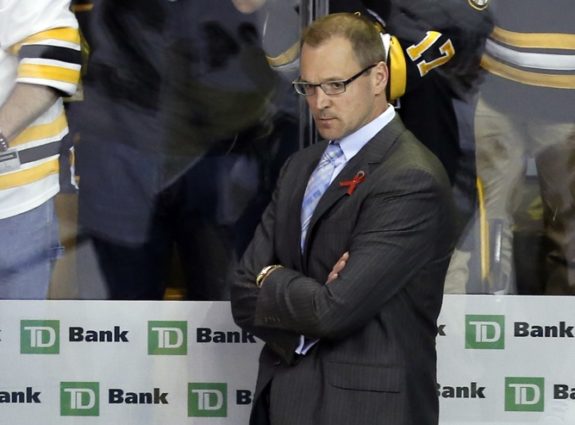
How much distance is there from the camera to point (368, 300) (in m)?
2.98

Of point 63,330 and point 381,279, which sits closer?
point 381,279

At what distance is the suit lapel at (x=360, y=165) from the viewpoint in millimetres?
3125

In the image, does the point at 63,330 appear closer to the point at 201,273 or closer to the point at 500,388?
the point at 201,273

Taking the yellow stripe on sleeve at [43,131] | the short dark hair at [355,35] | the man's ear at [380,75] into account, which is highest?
the short dark hair at [355,35]

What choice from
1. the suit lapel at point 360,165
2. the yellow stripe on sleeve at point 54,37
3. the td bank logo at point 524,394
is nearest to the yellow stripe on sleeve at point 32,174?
the yellow stripe on sleeve at point 54,37

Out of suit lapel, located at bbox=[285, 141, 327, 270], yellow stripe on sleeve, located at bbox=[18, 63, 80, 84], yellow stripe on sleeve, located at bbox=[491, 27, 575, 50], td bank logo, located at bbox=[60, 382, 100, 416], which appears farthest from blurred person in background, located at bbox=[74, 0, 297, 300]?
yellow stripe on sleeve, located at bbox=[491, 27, 575, 50]

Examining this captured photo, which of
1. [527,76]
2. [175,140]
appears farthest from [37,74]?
[527,76]

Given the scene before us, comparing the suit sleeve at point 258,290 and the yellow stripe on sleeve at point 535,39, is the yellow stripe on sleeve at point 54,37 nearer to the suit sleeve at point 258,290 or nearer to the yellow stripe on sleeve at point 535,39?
the suit sleeve at point 258,290

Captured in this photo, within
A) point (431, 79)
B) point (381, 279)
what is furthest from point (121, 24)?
point (381, 279)

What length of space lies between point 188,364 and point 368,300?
55.0 inches

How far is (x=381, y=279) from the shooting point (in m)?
2.98

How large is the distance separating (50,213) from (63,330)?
16.8 inches

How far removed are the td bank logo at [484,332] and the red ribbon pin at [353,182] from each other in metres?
1.19

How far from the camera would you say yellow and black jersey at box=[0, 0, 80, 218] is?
409 centimetres
